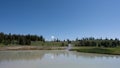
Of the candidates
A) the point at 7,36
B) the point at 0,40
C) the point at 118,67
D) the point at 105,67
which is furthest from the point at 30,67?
the point at 7,36

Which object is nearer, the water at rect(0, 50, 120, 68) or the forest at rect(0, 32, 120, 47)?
the water at rect(0, 50, 120, 68)

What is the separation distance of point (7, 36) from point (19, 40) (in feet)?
33.3

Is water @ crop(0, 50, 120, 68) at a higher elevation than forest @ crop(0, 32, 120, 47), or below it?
below

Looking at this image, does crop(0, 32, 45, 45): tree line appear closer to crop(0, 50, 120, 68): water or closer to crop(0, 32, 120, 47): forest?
crop(0, 32, 120, 47): forest

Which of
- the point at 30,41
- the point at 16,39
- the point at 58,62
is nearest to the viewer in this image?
the point at 58,62

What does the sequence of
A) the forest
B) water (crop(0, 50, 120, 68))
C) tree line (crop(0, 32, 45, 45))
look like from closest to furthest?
water (crop(0, 50, 120, 68)) → the forest → tree line (crop(0, 32, 45, 45))

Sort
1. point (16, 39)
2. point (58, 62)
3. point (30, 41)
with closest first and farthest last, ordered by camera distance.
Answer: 1. point (58, 62)
2. point (30, 41)
3. point (16, 39)

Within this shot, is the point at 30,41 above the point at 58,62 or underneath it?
above

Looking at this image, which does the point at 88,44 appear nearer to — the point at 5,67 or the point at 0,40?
the point at 0,40

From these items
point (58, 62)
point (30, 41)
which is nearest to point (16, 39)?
point (30, 41)

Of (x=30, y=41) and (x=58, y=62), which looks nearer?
(x=58, y=62)

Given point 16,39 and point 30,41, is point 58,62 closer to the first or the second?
point 30,41

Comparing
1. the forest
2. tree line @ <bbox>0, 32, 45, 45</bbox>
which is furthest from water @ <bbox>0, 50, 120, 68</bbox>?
tree line @ <bbox>0, 32, 45, 45</bbox>

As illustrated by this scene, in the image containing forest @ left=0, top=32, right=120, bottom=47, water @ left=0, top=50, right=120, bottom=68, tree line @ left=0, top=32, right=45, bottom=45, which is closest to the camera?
water @ left=0, top=50, right=120, bottom=68
